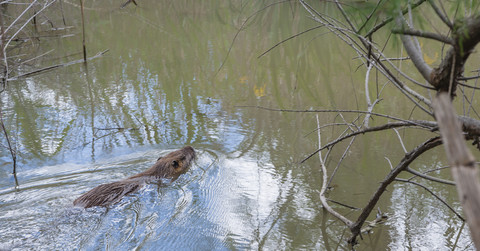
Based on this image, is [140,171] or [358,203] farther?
[140,171]

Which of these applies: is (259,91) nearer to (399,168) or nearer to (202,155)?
(202,155)

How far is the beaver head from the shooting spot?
3629mm

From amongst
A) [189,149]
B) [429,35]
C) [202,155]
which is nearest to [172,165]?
[189,149]

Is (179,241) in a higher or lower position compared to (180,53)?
lower

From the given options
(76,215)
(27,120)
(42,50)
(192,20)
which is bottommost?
(76,215)

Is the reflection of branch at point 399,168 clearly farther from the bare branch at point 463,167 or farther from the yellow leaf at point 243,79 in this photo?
the yellow leaf at point 243,79

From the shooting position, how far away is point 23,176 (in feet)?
11.5

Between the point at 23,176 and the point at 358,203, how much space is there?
2584 millimetres

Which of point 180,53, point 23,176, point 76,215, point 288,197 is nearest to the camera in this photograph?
point 76,215

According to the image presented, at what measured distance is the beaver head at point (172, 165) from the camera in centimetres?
363

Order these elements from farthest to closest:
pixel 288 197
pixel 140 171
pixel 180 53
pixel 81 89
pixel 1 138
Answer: pixel 180 53 < pixel 81 89 < pixel 1 138 < pixel 140 171 < pixel 288 197

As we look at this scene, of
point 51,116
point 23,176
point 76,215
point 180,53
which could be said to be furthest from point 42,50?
point 76,215

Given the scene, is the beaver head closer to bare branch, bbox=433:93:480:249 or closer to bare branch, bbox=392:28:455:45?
bare branch, bbox=392:28:455:45

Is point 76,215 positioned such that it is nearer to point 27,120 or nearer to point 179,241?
point 179,241
